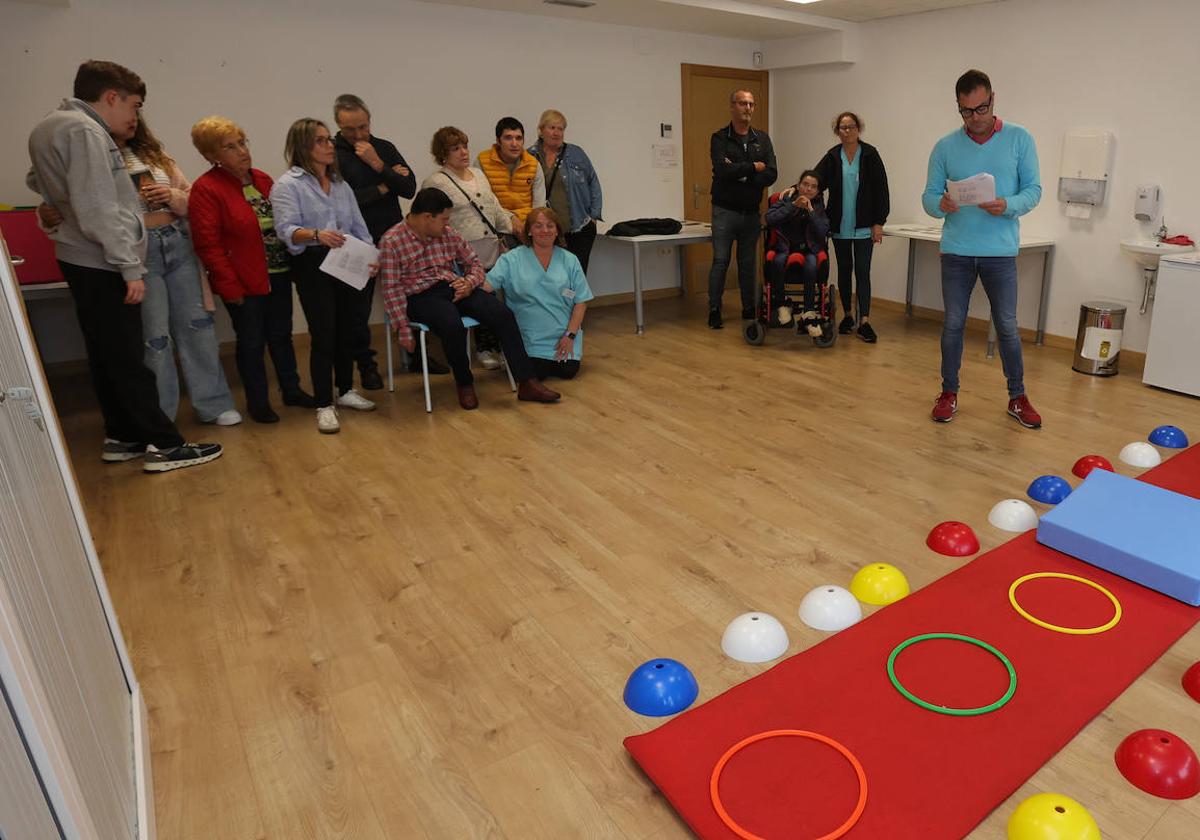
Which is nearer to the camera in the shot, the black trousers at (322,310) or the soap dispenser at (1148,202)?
the black trousers at (322,310)

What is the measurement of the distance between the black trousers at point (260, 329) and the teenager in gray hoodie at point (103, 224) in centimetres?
55

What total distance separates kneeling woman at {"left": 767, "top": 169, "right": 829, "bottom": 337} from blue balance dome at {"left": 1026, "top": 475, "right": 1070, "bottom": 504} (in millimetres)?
2283

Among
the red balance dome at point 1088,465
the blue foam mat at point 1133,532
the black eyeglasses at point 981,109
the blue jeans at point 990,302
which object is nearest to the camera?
the blue foam mat at point 1133,532

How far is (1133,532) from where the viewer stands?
2.32 metres

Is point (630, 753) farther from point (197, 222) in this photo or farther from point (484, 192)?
point (484, 192)

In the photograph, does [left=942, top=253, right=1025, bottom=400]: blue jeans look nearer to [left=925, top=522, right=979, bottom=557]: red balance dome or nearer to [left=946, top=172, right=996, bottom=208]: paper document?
[left=946, top=172, right=996, bottom=208]: paper document

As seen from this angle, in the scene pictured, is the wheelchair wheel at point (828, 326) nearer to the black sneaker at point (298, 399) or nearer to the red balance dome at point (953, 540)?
the red balance dome at point (953, 540)

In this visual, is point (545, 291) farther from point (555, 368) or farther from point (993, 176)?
point (993, 176)

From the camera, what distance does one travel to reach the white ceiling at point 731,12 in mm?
5297

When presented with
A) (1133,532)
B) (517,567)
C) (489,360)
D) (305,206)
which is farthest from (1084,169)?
(305,206)

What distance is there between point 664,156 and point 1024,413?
401 centimetres

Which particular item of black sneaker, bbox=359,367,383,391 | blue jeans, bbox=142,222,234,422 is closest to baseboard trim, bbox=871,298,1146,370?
black sneaker, bbox=359,367,383,391

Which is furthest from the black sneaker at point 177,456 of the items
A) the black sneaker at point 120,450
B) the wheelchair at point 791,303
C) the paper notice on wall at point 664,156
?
the paper notice on wall at point 664,156

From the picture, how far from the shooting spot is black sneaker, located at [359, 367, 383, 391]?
4465 mm
